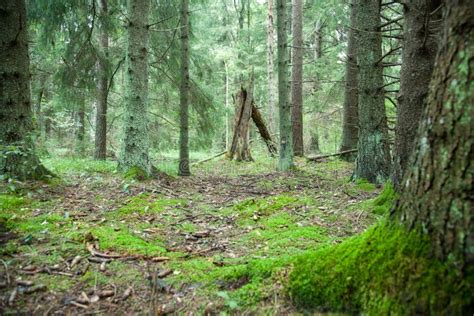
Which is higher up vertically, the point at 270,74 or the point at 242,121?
the point at 270,74

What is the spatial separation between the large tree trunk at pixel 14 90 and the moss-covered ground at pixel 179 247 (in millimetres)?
460

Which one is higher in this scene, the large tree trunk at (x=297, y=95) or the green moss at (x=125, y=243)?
the large tree trunk at (x=297, y=95)

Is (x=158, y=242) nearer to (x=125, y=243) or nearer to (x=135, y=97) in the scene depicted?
(x=125, y=243)

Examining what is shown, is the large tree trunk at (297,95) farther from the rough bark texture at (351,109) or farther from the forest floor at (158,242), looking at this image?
the forest floor at (158,242)

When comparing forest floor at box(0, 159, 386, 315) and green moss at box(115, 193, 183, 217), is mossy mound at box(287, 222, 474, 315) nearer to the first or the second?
forest floor at box(0, 159, 386, 315)

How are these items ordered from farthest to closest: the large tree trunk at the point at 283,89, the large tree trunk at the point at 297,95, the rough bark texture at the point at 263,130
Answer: the rough bark texture at the point at 263,130
the large tree trunk at the point at 297,95
the large tree trunk at the point at 283,89

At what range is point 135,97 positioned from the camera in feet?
23.7

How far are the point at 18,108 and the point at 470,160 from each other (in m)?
5.90

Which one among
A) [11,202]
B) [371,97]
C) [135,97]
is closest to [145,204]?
[11,202]

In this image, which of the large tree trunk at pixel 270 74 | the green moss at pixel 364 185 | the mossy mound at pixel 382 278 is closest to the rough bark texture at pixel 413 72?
the green moss at pixel 364 185

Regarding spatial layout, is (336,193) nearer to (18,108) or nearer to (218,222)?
(218,222)

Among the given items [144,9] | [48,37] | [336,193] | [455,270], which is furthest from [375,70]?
[48,37]

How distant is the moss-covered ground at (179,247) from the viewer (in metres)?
2.30

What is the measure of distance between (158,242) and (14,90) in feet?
11.8
